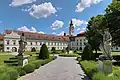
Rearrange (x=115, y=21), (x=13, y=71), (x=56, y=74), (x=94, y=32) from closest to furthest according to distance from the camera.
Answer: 1. (x=13, y=71)
2. (x=56, y=74)
3. (x=115, y=21)
4. (x=94, y=32)

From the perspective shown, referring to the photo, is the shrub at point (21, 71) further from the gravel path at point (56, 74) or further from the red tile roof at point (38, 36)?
the red tile roof at point (38, 36)

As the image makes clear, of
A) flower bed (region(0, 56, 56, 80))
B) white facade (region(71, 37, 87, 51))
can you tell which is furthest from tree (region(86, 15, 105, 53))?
white facade (region(71, 37, 87, 51))

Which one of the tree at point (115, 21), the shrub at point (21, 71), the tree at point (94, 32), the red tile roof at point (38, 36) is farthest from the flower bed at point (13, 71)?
the red tile roof at point (38, 36)

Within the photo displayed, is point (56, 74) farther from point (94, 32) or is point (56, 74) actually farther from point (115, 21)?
point (94, 32)

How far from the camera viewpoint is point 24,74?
48.8ft

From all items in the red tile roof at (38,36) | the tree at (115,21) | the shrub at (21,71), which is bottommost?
the shrub at (21,71)

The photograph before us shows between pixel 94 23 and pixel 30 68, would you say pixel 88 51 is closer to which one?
pixel 30 68

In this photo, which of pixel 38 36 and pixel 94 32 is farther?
pixel 38 36

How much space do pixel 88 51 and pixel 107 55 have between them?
1731 cm

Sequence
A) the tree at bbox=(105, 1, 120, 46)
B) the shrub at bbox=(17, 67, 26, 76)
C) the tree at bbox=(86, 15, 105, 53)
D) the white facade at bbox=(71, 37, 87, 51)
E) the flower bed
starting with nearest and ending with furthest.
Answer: the flower bed < the shrub at bbox=(17, 67, 26, 76) < the tree at bbox=(105, 1, 120, 46) < the tree at bbox=(86, 15, 105, 53) < the white facade at bbox=(71, 37, 87, 51)

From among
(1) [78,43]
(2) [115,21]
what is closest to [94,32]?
(2) [115,21]

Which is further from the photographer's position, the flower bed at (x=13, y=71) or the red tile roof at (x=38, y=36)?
the red tile roof at (x=38, y=36)

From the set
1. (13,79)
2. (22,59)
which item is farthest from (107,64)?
(22,59)

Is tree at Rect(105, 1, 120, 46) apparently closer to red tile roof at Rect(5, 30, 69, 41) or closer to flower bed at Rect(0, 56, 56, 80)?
flower bed at Rect(0, 56, 56, 80)
